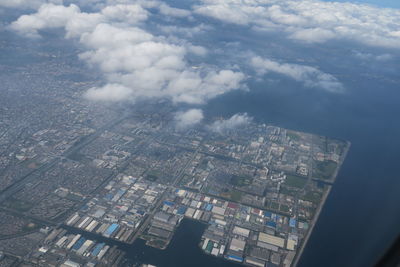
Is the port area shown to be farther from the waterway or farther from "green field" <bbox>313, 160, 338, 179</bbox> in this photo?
the waterway

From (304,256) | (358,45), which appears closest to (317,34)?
(358,45)

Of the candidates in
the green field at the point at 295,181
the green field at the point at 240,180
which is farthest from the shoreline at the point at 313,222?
the green field at the point at 240,180

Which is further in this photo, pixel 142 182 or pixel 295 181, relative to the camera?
pixel 295 181

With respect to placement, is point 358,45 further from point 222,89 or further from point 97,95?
point 97,95

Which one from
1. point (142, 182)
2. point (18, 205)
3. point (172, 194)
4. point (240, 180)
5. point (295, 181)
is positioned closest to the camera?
point (18, 205)

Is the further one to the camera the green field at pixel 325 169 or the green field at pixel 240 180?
the green field at pixel 325 169

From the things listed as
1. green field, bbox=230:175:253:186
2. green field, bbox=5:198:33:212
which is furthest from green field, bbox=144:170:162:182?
green field, bbox=5:198:33:212

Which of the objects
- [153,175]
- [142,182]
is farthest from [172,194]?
[153,175]

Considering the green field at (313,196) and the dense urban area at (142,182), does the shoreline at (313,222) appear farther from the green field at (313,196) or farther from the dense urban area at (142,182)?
the green field at (313,196)

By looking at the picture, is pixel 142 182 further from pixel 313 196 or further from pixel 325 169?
pixel 325 169
